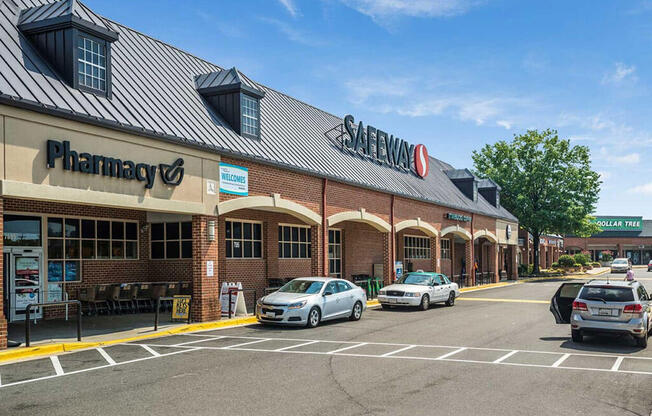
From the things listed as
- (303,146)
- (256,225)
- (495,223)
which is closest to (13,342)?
(256,225)

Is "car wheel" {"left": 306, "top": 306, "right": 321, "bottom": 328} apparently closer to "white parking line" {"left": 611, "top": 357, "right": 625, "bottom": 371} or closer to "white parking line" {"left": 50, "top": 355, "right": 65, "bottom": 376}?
"white parking line" {"left": 50, "top": 355, "right": 65, "bottom": 376}

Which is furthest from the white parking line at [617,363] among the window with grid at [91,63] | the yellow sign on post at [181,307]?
the window with grid at [91,63]

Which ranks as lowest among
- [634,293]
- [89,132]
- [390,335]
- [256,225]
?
[390,335]

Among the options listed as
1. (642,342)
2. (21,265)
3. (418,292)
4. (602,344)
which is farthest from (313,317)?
(21,265)

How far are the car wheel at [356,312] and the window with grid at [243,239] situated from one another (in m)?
6.06

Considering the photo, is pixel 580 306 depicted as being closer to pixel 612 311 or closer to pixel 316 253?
pixel 612 311

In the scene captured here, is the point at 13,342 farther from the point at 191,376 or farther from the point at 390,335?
the point at 390,335

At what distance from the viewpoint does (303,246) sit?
92.6 ft

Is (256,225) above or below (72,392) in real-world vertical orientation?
above

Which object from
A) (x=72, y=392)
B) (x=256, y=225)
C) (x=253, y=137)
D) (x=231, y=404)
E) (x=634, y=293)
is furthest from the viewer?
(x=256, y=225)

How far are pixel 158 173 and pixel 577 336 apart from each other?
11.9m

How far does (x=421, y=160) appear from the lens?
38.1 meters

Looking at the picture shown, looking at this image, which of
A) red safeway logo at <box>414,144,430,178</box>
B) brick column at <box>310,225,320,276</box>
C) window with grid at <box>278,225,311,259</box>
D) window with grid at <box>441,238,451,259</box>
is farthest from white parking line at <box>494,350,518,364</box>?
window with grid at <box>441,238,451,259</box>

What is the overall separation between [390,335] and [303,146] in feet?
38.4
